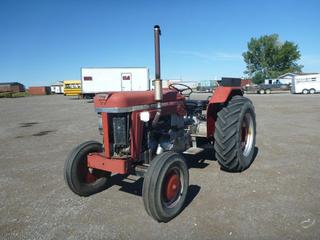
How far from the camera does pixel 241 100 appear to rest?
5.21 meters

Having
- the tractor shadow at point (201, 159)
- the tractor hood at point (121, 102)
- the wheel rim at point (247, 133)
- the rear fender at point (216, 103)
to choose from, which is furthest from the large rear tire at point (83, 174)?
the wheel rim at point (247, 133)

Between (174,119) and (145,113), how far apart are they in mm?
989

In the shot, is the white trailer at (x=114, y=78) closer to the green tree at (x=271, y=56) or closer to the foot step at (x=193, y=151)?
the foot step at (x=193, y=151)

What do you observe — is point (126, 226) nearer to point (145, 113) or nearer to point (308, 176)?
point (145, 113)

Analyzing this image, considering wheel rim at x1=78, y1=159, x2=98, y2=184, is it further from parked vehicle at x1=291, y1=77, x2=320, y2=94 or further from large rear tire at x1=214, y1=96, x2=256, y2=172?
parked vehicle at x1=291, y1=77, x2=320, y2=94

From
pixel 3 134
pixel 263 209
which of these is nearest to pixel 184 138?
pixel 263 209

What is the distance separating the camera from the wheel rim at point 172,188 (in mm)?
3482

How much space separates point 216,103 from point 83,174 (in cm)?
258

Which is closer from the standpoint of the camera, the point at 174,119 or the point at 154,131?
the point at 154,131

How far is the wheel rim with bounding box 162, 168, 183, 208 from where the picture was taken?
11.4 feet

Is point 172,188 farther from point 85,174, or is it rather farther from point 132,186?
point 85,174

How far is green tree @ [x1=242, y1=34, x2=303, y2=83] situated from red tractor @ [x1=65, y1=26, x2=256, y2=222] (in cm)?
6745

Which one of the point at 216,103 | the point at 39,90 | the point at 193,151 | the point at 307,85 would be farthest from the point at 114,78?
the point at 39,90

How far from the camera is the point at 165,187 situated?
3.48 meters
